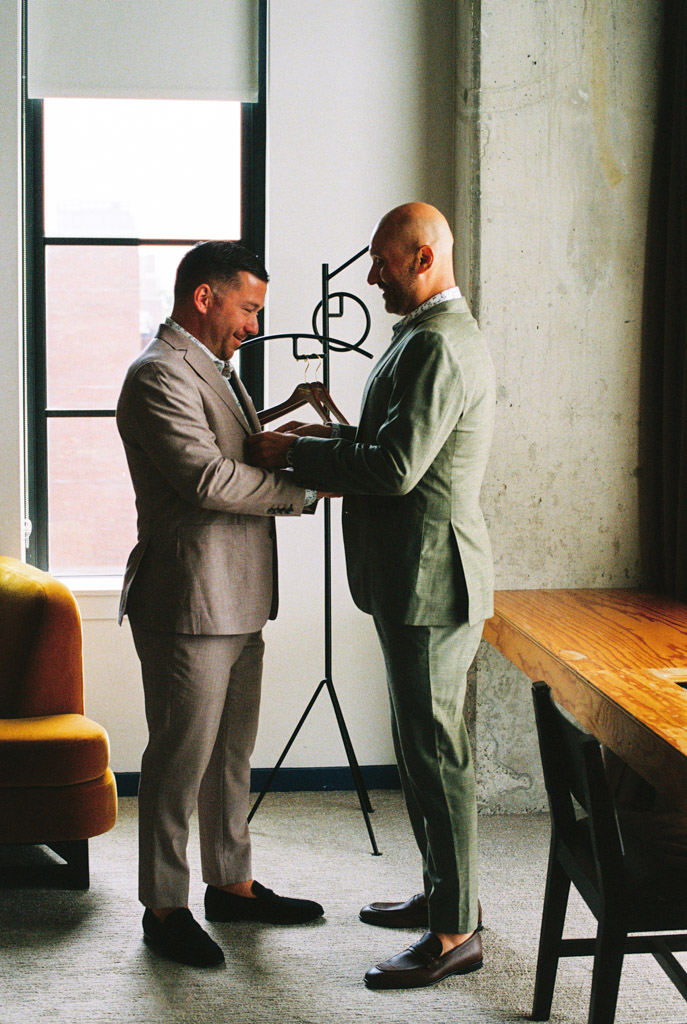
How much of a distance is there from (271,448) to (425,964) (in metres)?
1.26

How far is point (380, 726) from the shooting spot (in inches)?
141

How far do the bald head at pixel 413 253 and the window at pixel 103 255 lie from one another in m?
1.41

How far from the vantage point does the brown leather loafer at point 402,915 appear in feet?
8.21

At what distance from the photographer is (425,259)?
7.19 ft

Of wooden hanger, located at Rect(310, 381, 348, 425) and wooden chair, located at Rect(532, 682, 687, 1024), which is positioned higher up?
wooden hanger, located at Rect(310, 381, 348, 425)

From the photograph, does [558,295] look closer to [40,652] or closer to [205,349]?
[205,349]

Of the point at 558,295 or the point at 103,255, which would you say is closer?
the point at 558,295

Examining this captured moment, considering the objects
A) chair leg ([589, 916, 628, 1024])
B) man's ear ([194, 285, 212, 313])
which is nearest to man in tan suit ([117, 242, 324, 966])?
man's ear ([194, 285, 212, 313])

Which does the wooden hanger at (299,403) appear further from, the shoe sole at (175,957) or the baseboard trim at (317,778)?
the baseboard trim at (317,778)

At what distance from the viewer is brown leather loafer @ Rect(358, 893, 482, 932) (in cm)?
250

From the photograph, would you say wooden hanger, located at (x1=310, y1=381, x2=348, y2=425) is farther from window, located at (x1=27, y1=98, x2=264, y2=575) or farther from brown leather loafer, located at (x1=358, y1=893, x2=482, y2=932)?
brown leather loafer, located at (x1=358, y1=893, x2=482, y2=932)

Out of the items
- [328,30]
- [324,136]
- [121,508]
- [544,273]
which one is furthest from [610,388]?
[121,508]

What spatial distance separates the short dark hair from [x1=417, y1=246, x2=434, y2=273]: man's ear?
412 mm

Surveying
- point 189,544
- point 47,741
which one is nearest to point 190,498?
point 189,544
